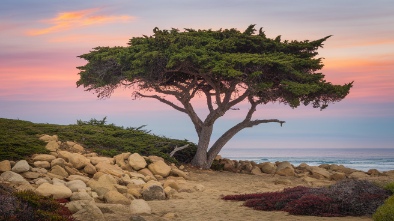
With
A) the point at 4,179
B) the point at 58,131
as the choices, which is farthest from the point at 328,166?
the point at 4,179

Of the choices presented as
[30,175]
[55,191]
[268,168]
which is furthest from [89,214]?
[268,168]

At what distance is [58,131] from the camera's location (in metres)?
25.1

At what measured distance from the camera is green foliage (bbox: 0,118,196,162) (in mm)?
19125

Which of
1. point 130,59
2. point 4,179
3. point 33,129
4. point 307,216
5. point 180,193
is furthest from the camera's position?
point 130,59

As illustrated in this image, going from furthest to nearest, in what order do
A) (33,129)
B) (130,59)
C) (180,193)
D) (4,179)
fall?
1. (130,59)
2. (33,129)
3. (180,193)
4. (4,179)

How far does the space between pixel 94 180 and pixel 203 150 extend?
1031cm

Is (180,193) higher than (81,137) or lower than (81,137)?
lower

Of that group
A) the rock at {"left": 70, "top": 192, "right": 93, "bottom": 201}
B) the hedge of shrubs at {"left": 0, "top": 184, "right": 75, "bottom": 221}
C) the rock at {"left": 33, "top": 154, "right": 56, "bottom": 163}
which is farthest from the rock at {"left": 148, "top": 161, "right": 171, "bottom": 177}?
the hedge of shrubs at {"left": 0, "top": 184, "right": 75, "bottom": 221}

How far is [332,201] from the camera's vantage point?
43.3 ft

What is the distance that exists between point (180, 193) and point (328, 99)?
11853 mm

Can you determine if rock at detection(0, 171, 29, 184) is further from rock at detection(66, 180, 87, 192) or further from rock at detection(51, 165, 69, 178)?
rock at detection(51, 165, 69, 178)

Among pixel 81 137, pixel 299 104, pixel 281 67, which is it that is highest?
pixel 281 67

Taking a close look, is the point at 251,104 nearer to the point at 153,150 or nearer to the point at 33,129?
the point at 153,150

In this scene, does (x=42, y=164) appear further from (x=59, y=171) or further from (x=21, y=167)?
(x=21, y=167)
